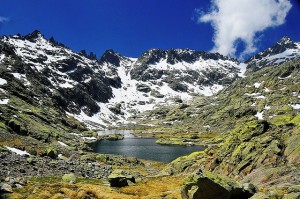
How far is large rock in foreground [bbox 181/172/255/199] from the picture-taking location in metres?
27.1

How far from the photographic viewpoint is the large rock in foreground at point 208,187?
2712cm

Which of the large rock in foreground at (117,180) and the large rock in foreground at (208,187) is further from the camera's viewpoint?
the large rock in foreground at (117,180)

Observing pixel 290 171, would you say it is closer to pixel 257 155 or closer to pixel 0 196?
pixel 257 155

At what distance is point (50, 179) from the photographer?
154 ft

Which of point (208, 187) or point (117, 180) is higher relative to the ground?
point (117, 180)

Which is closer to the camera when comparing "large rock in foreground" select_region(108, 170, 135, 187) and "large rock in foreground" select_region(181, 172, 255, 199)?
"large rock in foreground" select_region(181, 172, 255, 199)

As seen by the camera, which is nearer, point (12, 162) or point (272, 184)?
point (272, 184)

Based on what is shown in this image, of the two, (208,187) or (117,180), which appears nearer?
(208,187)

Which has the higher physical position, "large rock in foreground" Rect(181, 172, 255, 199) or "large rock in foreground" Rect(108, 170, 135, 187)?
"large rock in foreground" Rect(108, 170, 135, 187)

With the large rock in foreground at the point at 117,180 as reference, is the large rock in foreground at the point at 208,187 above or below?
below

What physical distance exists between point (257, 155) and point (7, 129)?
290 ft

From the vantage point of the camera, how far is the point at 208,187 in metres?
27.3

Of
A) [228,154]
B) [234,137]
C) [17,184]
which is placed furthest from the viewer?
[234,137]

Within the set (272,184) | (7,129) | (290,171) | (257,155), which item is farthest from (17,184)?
(7,129)
